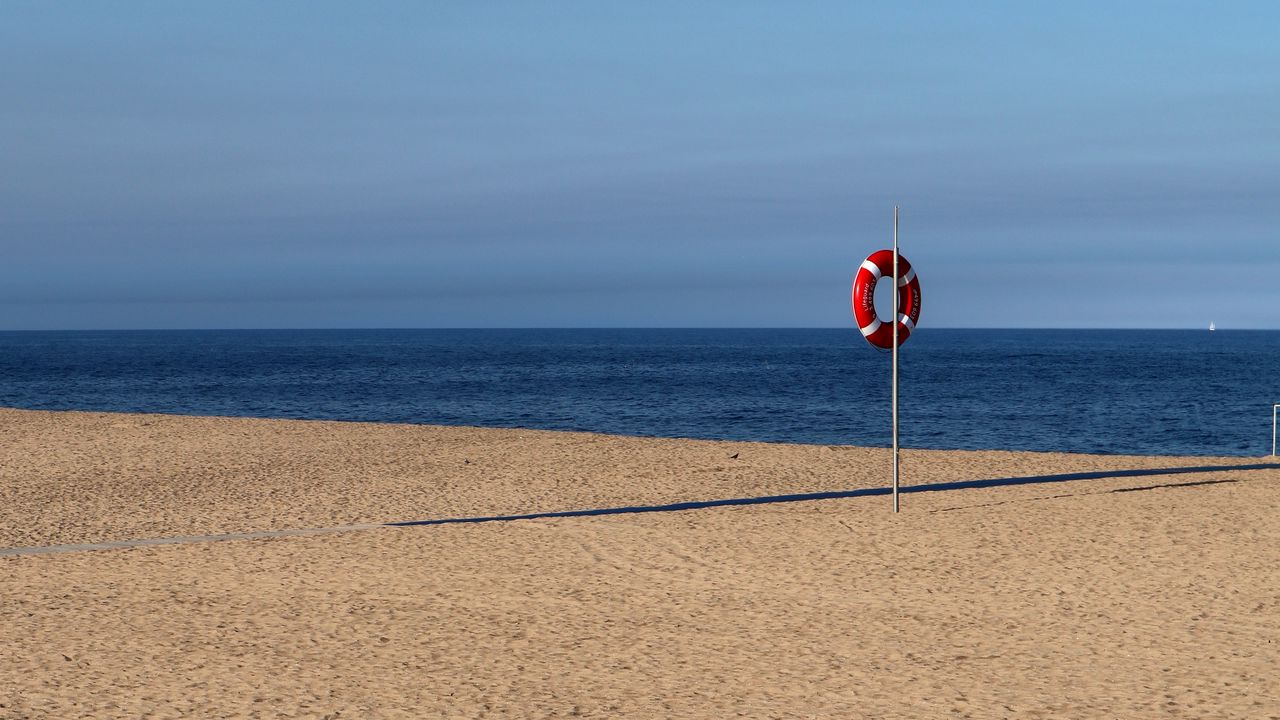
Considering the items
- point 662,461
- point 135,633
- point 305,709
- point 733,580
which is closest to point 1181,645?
point 733,580

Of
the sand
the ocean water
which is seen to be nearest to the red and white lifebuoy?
the sand

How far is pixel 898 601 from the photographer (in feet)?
25.7

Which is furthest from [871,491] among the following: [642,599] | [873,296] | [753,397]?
[753,397]

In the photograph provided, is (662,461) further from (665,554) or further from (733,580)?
(733,580)

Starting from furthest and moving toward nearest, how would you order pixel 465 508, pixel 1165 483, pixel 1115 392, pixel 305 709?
pixel 1115 392 < pixel 1165 483 < pixel 465 508 < pixel 305 709

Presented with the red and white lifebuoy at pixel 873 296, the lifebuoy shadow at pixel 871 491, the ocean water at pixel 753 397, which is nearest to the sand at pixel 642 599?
the lifebuoy shadow at pixel 871 491

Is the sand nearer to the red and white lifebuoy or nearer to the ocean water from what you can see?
the red and white lifebuoy

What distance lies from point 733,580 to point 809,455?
8577 millimetres

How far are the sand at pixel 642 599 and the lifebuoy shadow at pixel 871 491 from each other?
0.26 m

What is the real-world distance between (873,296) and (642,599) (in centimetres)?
461

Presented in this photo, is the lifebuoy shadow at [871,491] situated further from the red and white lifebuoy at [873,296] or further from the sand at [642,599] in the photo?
the red and white lifebuoy at [873,296]

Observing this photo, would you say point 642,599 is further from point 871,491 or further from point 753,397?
point 753,397

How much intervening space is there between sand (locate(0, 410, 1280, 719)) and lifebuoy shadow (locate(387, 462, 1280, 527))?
0.26 m

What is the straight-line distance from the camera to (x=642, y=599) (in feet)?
26.0
